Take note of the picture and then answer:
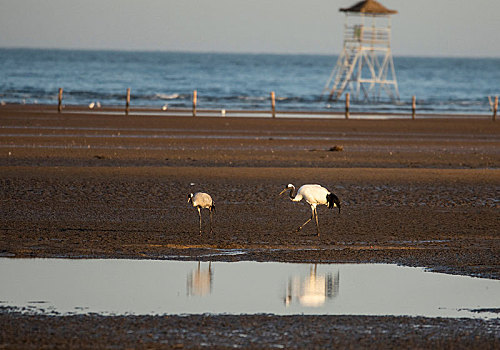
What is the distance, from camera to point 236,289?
9.80m

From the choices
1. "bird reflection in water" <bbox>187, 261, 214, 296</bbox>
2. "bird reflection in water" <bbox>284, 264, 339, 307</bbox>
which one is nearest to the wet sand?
"bird reflection in water" <bbox>284, 264, 339, 307</bbox>

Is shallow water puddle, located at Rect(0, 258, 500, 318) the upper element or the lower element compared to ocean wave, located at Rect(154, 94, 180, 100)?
lower

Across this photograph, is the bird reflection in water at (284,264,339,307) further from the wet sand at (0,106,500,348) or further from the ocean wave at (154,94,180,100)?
the ocean wave at (154,94,180,100)

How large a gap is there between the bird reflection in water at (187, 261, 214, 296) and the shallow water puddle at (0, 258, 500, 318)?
10 millimetres

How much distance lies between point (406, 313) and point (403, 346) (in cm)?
127

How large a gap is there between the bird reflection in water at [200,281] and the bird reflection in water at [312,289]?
2.76 ft

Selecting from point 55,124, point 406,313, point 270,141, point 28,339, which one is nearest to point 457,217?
point 406,313

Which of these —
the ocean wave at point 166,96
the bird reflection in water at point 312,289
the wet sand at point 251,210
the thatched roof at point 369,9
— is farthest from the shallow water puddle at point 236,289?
the ocean wave at point 166,96

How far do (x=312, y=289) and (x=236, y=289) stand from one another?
79 cm

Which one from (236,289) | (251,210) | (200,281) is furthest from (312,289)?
(251,210)

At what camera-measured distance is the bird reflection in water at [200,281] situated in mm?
9654

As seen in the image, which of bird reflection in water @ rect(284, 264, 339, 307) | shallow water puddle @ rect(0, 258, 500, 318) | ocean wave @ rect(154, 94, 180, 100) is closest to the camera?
shallow water puddle @ rect(0, 258, 500, 318)

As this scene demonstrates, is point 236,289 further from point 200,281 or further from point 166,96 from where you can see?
point 166,96

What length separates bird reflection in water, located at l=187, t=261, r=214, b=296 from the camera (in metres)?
9.65
